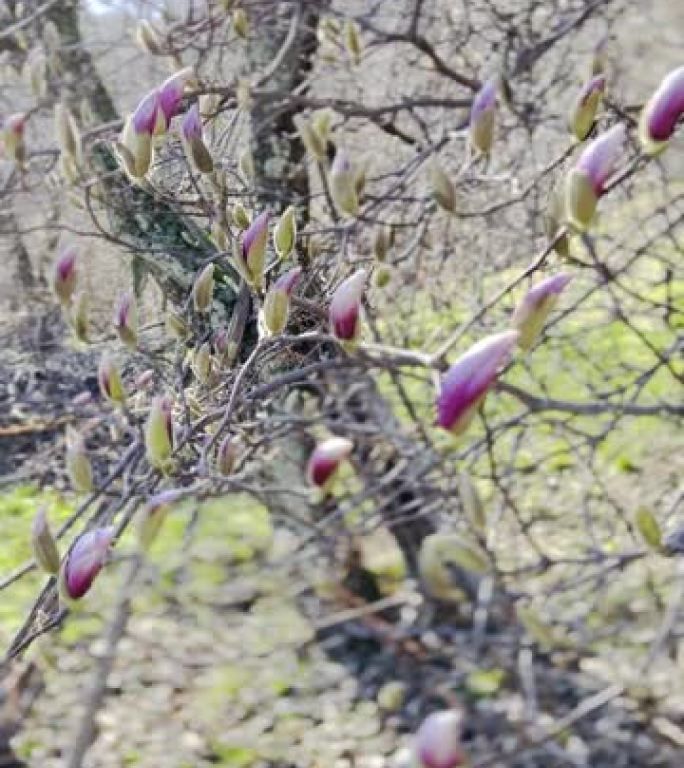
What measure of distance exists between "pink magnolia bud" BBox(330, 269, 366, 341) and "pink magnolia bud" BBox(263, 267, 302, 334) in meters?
0.03

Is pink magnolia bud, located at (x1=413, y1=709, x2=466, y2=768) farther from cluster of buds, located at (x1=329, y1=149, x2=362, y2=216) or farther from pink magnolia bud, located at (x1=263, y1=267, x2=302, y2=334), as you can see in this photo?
cluster of buds, located at (x1=329, y1=149, x2=362, y2=216)

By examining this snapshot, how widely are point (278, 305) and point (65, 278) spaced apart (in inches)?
10.3

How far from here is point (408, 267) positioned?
83.0 inches

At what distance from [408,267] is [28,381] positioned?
0.75 m

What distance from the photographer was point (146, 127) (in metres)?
0.72

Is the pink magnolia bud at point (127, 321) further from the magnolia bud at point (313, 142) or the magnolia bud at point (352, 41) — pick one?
the magnolia bud at point (352, 41)

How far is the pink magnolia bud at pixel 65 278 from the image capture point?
858 millimetres

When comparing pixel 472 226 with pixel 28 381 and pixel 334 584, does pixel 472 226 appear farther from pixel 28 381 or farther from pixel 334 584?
pixel 28 381

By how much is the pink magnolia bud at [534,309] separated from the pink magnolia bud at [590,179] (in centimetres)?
4

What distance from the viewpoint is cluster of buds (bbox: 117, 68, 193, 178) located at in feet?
2.34

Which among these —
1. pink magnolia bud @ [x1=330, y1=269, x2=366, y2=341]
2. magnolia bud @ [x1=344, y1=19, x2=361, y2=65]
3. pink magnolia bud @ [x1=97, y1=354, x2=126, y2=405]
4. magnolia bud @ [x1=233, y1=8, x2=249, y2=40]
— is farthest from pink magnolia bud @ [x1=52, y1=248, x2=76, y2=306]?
magnolia bud @ [x1=344, y1=19, x2=361, y2=65]

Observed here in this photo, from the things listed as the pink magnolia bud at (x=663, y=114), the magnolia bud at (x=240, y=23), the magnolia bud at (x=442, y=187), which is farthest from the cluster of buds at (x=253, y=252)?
the magnolia bud at (x=240, y=23)

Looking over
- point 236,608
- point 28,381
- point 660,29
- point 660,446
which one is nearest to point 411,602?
point 236,608

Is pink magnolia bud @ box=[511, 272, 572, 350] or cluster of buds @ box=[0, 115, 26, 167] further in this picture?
cluster of buds @ box=[0, 115, 26, 167]
